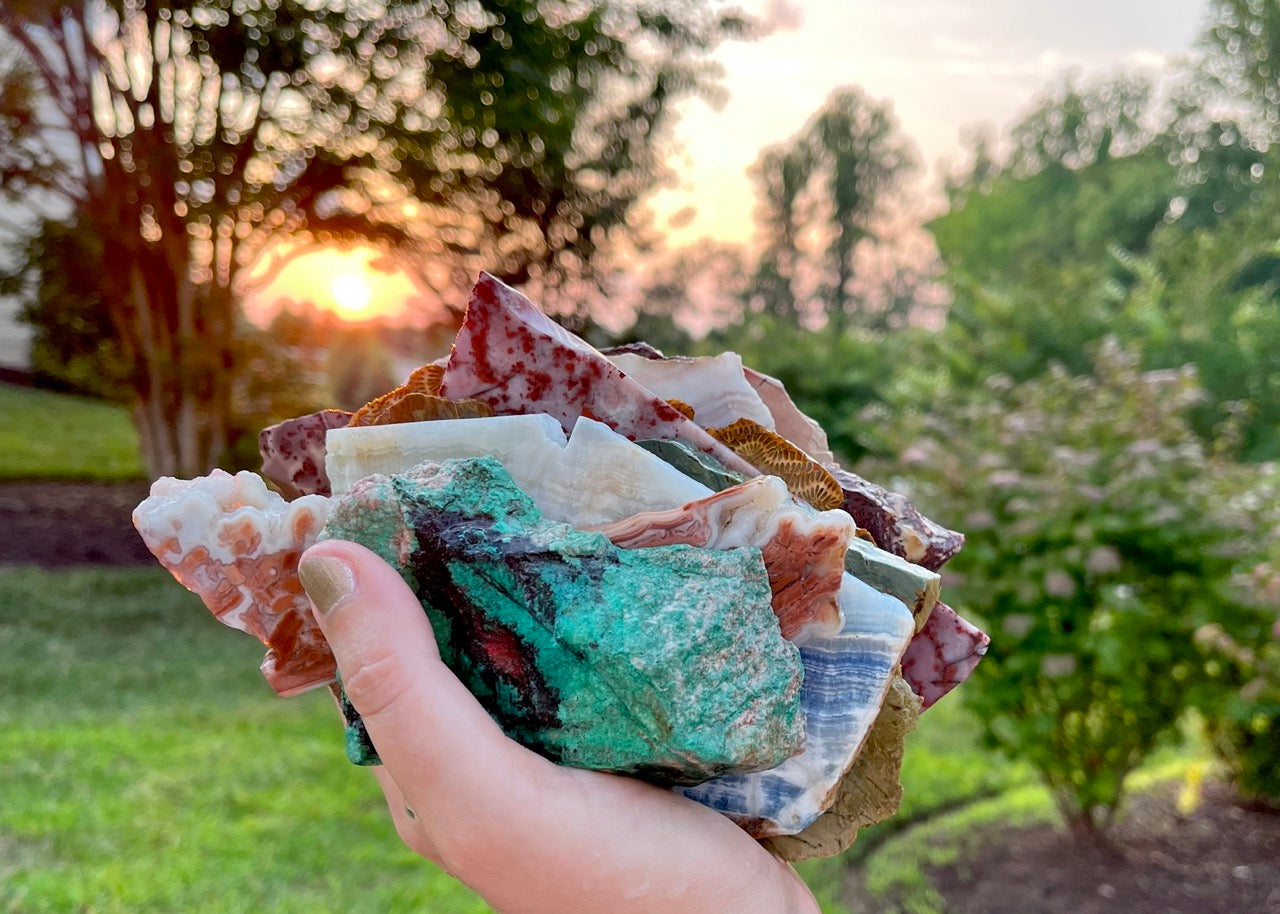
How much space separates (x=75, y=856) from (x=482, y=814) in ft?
9.06

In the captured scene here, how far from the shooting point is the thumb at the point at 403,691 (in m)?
0.85

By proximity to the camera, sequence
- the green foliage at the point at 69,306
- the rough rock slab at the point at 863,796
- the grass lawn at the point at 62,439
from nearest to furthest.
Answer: the rough rock slab at the point at 863,796
the green foliage at the point at 69,306
the grass lawn at the point at 62,439

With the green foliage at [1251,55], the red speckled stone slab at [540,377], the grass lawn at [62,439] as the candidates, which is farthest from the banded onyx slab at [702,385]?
the green foliage at [1251,55]

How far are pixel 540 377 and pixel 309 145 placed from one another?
6971 mm

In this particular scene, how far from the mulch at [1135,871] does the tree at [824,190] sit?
11.3 metres

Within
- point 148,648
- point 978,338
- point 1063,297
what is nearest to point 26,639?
point 148,648

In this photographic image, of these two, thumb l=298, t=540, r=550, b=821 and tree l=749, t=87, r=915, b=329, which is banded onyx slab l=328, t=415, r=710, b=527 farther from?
tree l=749, t=87, r=915, b=329

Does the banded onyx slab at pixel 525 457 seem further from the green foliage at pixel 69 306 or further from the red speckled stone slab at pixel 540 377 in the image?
the green foliage at pixel 69 306

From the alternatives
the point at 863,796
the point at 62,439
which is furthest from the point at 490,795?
the point at 62,439

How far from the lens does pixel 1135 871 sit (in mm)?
3344

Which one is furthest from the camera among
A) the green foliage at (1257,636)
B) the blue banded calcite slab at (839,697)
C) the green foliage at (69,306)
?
the green foliage at (69,306)

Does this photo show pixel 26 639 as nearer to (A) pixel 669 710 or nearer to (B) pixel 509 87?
(B) pixel 509 87

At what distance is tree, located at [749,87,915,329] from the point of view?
14.8 m

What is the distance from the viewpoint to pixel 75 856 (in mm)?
2932
